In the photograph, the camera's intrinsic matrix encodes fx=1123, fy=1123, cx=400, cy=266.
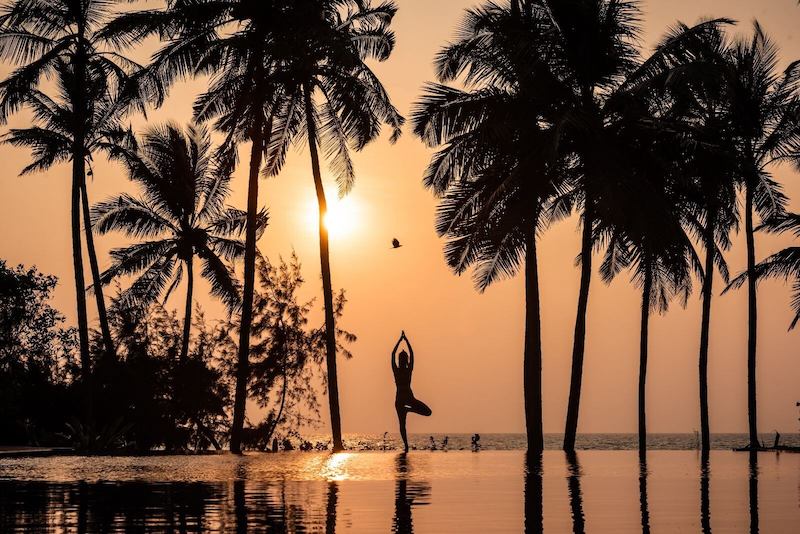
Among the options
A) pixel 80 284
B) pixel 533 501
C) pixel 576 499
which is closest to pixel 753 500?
pixel 576 499

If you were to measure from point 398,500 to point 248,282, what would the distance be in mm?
20893

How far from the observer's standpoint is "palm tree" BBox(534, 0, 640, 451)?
1174 inches

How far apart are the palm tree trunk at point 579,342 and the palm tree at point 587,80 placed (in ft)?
0.09

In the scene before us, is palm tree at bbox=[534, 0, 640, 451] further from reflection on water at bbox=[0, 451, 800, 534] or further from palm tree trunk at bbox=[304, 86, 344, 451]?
reflection on water at bbox=[0, 451, 800, 534]

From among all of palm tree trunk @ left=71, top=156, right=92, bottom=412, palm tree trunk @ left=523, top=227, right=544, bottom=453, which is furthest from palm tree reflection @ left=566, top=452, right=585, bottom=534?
palm tree trunk @ left=71, top=156, right=92, bottom=412

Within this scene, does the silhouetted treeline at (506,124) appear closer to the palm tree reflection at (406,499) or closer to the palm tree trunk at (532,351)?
the palm tree trunk at (532,351)

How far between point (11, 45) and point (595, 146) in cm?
1821

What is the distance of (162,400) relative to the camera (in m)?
34.8

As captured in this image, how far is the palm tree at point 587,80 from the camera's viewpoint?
29828mm

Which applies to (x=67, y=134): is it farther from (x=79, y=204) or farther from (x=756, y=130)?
(x=756, y=130)

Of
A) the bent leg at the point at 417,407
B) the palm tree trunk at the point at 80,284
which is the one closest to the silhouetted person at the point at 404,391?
the bent leg at the point at 417,407

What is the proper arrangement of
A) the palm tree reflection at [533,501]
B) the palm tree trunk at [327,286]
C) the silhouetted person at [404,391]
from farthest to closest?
the palm tree trunk at [327,286] → the silhouetted person at [404,391] → the palm tree reflection at [533,501]

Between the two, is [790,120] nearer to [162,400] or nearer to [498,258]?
[498,258]

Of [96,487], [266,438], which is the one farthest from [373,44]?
[96,487]
